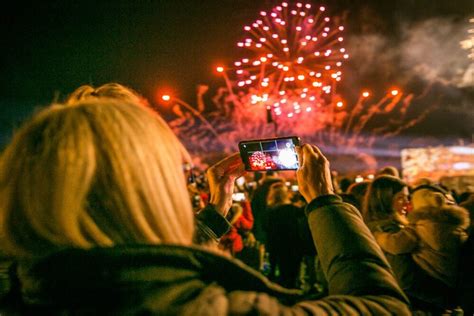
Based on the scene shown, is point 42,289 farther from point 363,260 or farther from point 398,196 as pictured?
point 398,196

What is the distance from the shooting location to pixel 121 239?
41.3 inches

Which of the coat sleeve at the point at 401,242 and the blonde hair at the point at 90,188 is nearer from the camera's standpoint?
the blonde hair at the point at 90,188

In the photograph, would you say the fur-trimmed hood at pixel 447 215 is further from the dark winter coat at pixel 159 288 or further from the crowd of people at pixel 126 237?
the dark winter coat at pixel 159 288

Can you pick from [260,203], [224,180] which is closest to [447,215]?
[224,180]

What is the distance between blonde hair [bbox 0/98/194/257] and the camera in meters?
1.04

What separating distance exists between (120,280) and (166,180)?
1.02 feet

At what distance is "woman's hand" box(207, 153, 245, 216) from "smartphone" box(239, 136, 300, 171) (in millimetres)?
57

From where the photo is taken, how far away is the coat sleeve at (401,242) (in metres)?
3.79

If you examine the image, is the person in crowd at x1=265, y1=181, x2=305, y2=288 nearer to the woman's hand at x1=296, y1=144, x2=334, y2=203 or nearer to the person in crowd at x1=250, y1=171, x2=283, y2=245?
the person in crowd at x1=250, y1=171, x2=283, y2=245

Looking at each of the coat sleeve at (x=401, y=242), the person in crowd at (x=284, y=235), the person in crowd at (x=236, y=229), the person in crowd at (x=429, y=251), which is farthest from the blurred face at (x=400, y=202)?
the person in crowd at (x=236, y=229)

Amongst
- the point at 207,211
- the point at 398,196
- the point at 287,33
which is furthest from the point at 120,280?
the point at 287,33

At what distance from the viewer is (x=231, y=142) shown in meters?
39.5

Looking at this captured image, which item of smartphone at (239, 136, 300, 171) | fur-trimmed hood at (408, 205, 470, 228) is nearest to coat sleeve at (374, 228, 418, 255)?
fur-trimmed hood at (408, 205, 470, 228)

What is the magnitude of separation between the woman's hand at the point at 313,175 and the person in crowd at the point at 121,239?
0.93ft
